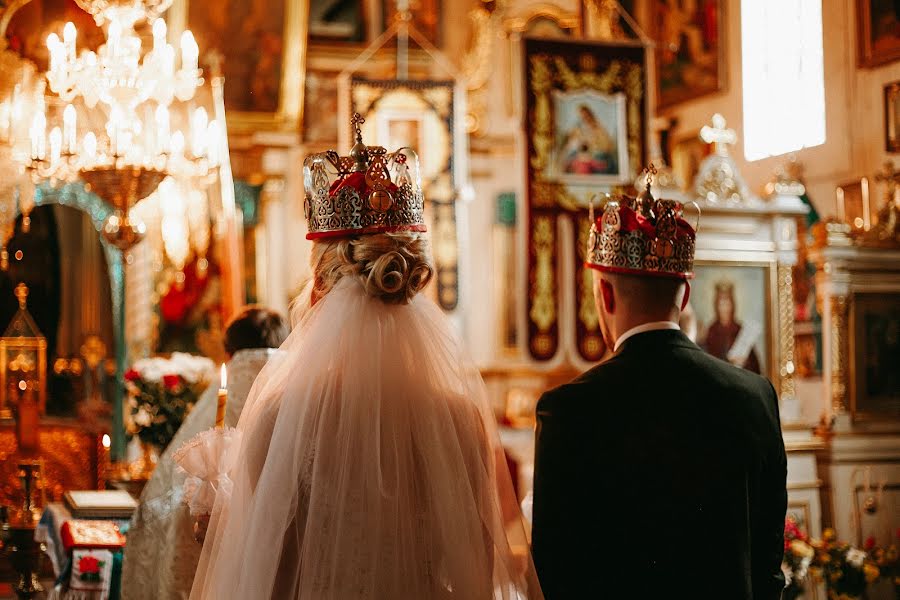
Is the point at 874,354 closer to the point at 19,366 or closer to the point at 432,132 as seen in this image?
the point at 432,132

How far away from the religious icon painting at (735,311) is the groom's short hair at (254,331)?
4247 millimetres

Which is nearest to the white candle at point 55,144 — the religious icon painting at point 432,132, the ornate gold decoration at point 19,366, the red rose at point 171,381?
the red rose at point 171,381

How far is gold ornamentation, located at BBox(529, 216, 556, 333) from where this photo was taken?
32.8ft

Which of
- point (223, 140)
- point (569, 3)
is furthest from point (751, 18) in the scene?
point (223, 140)

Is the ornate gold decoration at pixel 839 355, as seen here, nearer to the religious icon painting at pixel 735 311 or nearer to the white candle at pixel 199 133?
the religious icon painting at pixel 735 311

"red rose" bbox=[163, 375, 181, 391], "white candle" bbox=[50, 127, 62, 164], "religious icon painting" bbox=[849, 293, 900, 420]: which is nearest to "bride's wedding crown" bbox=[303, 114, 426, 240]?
"red rose" bbox=[163, 375, 181, 391]

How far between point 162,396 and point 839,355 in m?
4.57

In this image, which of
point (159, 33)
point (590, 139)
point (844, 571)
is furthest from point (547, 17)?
point (844, 571)

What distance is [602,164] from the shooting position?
32.4ft

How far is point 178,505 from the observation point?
13.8 feet

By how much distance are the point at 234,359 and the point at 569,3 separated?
11523 millimetres

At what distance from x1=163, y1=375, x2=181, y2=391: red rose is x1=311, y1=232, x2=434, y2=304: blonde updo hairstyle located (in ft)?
10.3

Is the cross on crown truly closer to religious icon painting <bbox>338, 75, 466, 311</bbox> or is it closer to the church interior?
the church interior

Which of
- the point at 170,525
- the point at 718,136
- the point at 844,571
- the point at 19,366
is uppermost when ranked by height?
the point at 718,136
